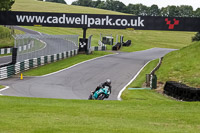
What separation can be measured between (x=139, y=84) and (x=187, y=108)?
11431 millimetres

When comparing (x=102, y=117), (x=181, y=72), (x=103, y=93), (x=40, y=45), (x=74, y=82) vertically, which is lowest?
(x=74, y=82)

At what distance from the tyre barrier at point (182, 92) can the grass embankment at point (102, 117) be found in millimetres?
4398

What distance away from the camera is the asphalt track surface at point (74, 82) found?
1945 centimetres

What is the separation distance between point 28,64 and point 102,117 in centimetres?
1981

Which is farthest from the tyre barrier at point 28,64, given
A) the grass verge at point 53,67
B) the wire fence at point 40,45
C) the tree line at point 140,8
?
the tree line at point 140,8

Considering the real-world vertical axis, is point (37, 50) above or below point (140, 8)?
below

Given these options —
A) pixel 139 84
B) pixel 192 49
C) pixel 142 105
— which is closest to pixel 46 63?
pixel 139 84

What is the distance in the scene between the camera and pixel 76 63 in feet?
112

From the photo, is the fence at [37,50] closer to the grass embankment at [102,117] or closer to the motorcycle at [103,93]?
the motorcycle at [103,93]

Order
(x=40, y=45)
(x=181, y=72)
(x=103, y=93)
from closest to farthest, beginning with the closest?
(x=103, y=93), (x=181, y=72), (x=40, y=45)

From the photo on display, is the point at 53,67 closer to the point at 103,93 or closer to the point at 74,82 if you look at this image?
the point at 74,82

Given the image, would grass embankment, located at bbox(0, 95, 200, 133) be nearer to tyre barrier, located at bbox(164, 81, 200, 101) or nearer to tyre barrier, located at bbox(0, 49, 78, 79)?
tyre barrier, located at bbox(164, 81, 200, 101)

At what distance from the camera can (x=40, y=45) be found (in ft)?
105

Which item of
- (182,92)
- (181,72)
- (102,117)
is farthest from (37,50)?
(102,117)
